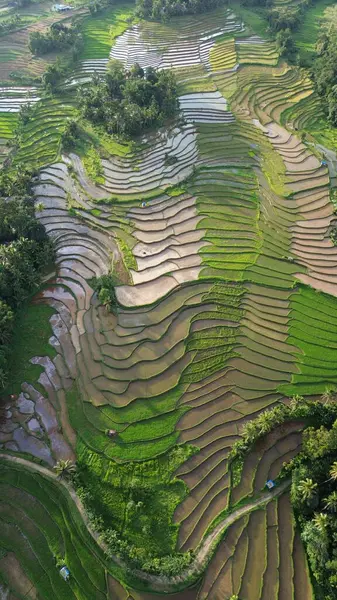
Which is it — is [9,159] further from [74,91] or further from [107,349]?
[107,349]

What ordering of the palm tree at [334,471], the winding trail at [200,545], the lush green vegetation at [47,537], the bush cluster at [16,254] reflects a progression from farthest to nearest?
the bush cluster at [16,254], the palm tree at [334,471], the lush green vegetation at [47,537], the winding trail at [200,545]

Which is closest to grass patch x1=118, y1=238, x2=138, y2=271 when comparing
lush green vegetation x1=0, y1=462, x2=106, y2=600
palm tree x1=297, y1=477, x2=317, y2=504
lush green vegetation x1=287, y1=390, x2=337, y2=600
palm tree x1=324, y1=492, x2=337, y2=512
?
lush green vegetation x1=0, y1=462, x2=106, y2=600

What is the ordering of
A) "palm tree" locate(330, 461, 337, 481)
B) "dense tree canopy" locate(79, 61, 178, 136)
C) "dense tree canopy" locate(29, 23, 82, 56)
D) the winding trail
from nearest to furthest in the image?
the winding trail, "palm tree" locate(330, 461, 337, 481), "dense tree canopy" locate(79, 61, 178, 136), "dense tree canopy" locate(29, 23, 82, 56)

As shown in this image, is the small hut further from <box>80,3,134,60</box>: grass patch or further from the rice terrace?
<box>80,3,134,60</box>: grass patch

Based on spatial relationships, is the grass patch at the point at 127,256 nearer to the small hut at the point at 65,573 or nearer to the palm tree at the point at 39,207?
the palm tree at the point at 39,207

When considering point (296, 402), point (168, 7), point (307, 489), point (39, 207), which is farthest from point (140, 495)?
point (168, 7)

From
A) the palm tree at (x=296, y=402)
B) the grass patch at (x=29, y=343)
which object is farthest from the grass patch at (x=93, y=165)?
the palm tree at (x=296, y=402)
